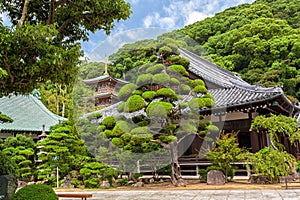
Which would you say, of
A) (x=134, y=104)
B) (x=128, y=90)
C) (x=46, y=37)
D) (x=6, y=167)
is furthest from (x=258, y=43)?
(x=6, y=167)

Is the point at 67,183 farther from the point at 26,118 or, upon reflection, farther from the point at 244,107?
the point at 244,107

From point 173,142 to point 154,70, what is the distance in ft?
8.21

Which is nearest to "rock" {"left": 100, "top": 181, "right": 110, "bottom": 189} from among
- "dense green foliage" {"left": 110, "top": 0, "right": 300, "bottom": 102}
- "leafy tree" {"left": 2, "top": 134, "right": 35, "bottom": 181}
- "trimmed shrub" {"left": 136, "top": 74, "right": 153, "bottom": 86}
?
"leafy tree" {"left": 2, "top": 134, "right": 35, "bottom": 181}

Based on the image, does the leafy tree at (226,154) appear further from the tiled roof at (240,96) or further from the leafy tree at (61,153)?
the leafy tree at (61,153)

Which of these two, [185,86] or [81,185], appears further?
[81,185]

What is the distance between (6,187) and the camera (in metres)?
5.44

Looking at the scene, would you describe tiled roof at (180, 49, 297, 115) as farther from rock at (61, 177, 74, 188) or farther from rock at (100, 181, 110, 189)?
rock at (61, 177, 74, 188)

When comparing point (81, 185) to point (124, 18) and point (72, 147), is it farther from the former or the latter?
point (124, 18)

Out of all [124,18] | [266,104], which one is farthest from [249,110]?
[124,18]

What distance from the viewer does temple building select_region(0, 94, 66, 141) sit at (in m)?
15.9

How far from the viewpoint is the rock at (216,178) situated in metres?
10.2

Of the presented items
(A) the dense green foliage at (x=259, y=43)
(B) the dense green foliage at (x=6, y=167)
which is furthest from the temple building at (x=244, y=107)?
(A) the dense green foliage at (x=259, y=43)

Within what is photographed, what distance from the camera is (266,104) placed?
10469 mm

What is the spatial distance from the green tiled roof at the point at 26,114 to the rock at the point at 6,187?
10979 millimetres
